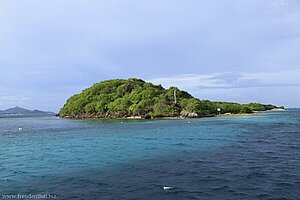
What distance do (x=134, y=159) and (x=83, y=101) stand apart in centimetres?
15803

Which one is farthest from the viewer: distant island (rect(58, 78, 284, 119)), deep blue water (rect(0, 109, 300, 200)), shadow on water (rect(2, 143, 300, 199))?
distant island (rect(58, 78, 284, 119))

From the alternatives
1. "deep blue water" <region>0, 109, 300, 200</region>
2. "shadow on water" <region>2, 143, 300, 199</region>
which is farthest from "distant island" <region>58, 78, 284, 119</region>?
"shadow on water" <region>2, 143, 300, 199</region>

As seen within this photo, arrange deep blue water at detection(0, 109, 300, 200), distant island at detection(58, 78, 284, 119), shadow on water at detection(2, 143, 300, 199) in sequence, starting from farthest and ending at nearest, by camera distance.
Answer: distant island at detection(58, 78, 284, 119)
deep blue water at detection(0, 109, 300, 200)
shadow on water at detection(2, 143, 300, 199)

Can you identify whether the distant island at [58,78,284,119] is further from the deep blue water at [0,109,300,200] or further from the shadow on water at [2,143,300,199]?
the shadow on water at [2,143,300,199]

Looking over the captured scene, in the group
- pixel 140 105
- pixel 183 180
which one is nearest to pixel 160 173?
pixel 183 180

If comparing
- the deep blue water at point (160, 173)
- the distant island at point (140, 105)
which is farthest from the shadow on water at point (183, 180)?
the distant island at point (140, 105)

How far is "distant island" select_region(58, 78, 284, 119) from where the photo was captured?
143 metres

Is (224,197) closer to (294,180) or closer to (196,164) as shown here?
(294,180)

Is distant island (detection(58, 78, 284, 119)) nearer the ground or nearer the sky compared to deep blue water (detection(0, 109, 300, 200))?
nearer the sky

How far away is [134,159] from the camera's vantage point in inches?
1224

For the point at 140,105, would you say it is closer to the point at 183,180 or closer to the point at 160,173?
the point at 160,173

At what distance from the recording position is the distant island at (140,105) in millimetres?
142875

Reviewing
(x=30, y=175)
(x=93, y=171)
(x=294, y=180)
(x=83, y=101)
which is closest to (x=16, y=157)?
(x=30, y=175)

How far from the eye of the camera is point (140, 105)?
492 feet
